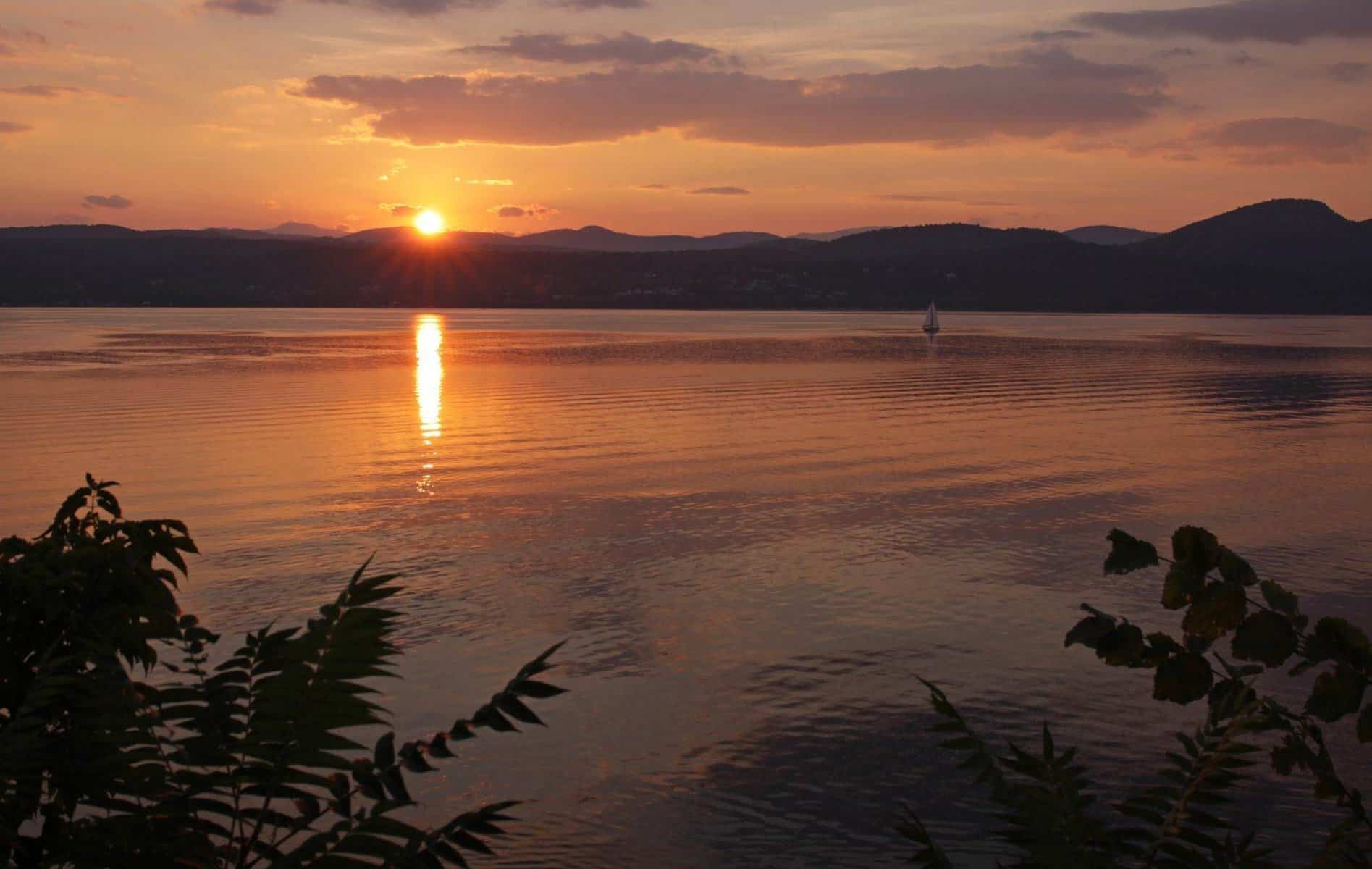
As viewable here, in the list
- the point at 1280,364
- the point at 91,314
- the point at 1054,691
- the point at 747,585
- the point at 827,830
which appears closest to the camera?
the point at 827,830

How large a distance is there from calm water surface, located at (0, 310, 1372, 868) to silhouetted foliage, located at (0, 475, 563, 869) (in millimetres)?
5028

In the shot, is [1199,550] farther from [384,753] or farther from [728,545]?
[728,545]

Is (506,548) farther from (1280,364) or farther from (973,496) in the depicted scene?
(1280,364)

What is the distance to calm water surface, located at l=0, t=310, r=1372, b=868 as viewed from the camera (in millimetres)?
10094

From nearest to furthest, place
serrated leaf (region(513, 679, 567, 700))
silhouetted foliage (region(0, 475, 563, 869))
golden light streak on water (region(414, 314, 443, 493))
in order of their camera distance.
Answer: serrated leaf (region(513, 679, 567, 700))
silhouetted foliage (region(0, 475, 563, 869))
golden light streak on water (region(414, 314, 443, 493))

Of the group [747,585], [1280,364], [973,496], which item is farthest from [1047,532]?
[1280,364]

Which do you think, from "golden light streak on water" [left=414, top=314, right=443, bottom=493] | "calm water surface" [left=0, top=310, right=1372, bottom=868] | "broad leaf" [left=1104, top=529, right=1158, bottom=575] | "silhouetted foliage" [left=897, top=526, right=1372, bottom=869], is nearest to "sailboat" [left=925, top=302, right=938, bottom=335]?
"golden light streak on water" [left=414, top=314, right=443, bottom=493]

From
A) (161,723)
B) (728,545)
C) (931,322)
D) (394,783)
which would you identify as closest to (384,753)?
(394,783)

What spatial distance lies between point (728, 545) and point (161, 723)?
14758mm

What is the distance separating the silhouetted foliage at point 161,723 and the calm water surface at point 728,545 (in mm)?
5028

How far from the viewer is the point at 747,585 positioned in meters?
16.1

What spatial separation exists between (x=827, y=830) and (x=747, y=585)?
7.08 meters

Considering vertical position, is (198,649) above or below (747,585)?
above

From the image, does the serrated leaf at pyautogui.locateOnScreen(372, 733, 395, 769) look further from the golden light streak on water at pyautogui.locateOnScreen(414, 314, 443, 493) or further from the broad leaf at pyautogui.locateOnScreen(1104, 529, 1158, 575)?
the golden light streak on water at pyautogui.locateOnScreen(414, 314, 443, 493)
